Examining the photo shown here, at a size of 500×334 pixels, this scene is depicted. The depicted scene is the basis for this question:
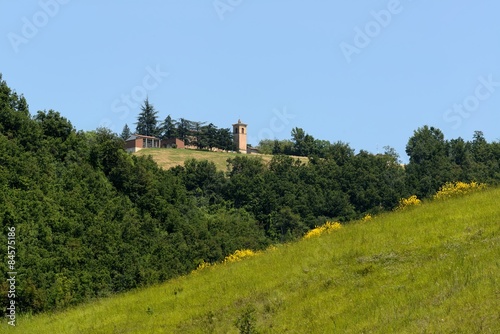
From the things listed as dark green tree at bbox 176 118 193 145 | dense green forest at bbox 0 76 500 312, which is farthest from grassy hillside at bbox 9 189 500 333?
dark green tree at bbox 176 118 193 145

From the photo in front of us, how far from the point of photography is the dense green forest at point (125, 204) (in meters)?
37.9

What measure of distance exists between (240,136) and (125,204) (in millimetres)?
115444

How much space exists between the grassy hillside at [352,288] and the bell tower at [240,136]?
14322cm

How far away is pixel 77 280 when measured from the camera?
37656 millimetres

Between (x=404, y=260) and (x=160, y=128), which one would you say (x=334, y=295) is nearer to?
(x=404, y=260)

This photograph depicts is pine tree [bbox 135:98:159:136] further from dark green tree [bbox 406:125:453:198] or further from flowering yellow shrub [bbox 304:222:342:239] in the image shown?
flowering yellow shrub [bbox 304:222:342:239]

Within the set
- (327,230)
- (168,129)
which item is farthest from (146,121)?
(327,230)

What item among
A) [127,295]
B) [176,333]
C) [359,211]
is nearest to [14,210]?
[127,295]

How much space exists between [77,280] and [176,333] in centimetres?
2190

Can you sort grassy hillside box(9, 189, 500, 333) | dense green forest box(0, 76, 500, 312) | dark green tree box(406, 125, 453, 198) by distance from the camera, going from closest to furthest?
grassy hillside box(9, 189, 500, 333)
dense green forest box(0, 76, 500, 312)
dark green tree box(406, 125, 453, 198)

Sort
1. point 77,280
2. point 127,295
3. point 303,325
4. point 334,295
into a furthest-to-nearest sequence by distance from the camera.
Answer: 1. point 77,280
2. point 127,295
3. point 334,295
4. point 303,325

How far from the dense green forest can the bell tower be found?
55.6 meters

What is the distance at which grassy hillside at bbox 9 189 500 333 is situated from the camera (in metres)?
13.2

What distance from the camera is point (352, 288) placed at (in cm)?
1641
